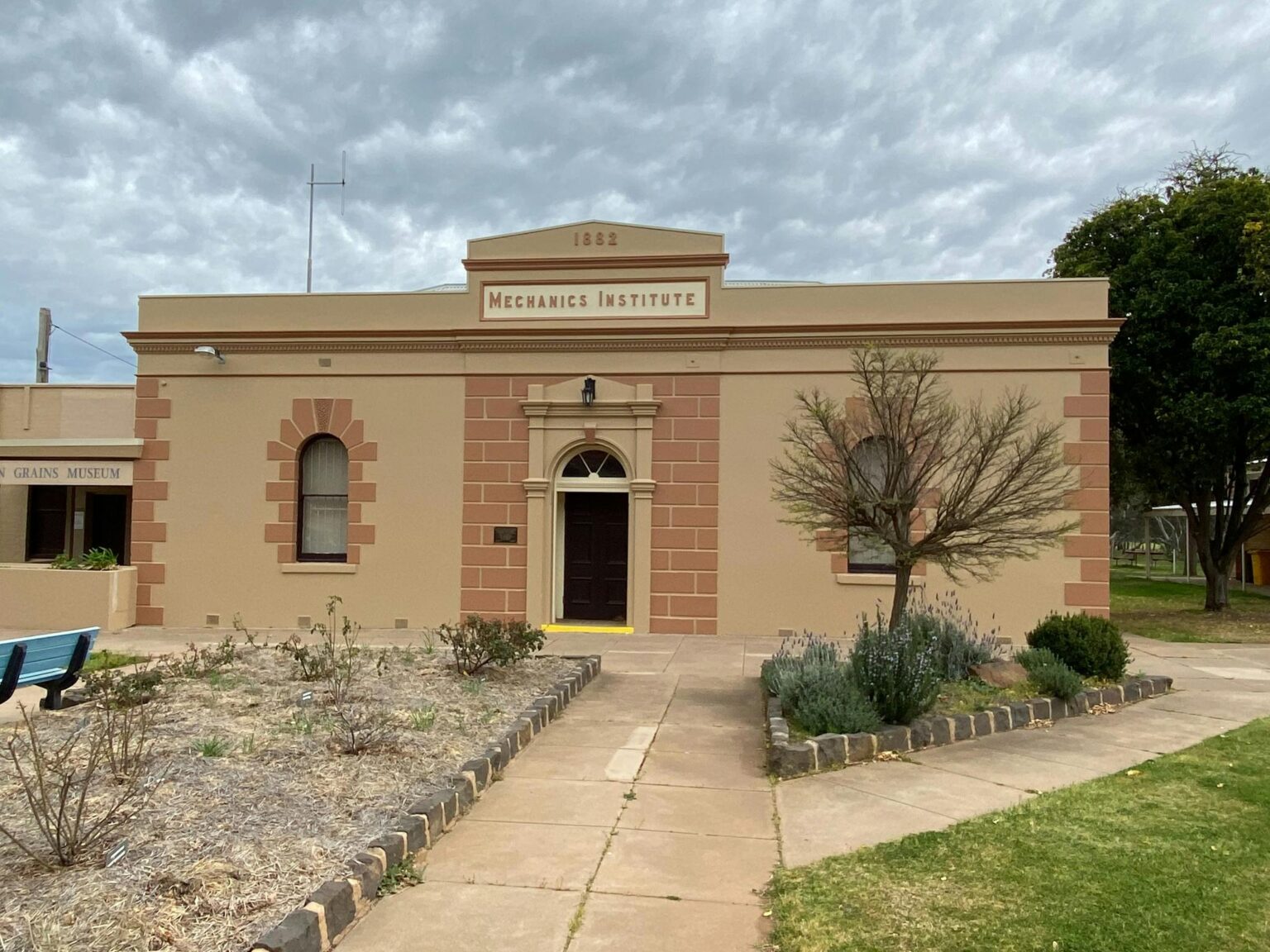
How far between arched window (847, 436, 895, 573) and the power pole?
23528mm

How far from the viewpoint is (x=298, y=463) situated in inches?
564

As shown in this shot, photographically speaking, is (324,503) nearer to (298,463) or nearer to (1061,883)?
(298,463)

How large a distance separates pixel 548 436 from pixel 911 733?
8.28m

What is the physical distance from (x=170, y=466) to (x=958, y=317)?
12586 mm

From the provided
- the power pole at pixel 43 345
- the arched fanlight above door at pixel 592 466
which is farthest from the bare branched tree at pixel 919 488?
the power pole at pixel 43 345

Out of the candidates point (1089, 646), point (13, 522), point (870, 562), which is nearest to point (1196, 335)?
point (870, 562)

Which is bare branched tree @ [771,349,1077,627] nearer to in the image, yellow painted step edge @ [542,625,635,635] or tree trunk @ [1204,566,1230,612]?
yellow painted step edge @ [542,625,635,635]

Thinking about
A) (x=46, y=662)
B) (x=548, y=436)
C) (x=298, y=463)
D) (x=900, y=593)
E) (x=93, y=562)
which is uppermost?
(x=548, y=436)

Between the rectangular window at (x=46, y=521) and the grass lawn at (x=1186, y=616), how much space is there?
1948cm

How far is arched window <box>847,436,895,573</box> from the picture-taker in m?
8.64

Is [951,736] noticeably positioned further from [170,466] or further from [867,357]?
[170,466]

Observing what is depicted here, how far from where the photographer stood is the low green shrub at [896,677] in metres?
7.05

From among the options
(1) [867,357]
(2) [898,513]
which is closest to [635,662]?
(2) [898,513]

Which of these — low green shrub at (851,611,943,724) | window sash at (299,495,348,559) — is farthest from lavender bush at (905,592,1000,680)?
window sash at (299,495,348,559)
